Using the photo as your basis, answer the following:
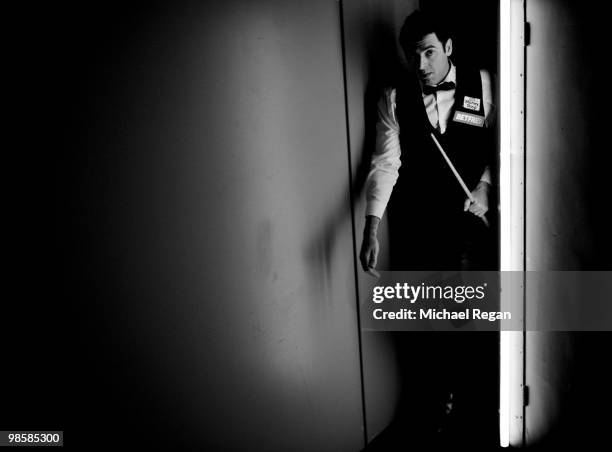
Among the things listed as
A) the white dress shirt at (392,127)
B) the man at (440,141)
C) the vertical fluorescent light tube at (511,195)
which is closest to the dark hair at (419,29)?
the man at (440,141)

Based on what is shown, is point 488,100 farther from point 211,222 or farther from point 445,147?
point 211,222

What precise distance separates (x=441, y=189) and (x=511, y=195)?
281 millimetres

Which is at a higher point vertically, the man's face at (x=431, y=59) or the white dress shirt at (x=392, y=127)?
the man's face at (x=431, y=59)

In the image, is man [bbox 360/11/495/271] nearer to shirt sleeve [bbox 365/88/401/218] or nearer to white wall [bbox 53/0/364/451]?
shirt sleeve [bbox 365/88/401/218]

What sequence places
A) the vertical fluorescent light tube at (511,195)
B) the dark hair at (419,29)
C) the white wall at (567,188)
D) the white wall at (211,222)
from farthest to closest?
the dark hair at (419,29) < the vertical fluorescent light tube at (511,195) < the white wall at (567,188) < the white wall at (211,222)

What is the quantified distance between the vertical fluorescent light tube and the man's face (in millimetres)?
255

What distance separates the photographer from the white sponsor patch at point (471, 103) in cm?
181

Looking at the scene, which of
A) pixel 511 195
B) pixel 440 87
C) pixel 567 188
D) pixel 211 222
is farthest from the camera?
pixel 440 87

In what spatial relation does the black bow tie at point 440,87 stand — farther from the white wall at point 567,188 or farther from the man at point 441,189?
the white wall at point 567,188

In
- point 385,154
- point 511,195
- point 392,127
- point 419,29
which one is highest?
point 419,29

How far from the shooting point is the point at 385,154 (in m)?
1.85

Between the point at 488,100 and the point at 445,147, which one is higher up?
the point at 488,100

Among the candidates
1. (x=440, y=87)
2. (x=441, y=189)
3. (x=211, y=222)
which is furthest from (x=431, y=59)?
(x=211, y=222)

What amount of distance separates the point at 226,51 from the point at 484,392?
5.77 ft
